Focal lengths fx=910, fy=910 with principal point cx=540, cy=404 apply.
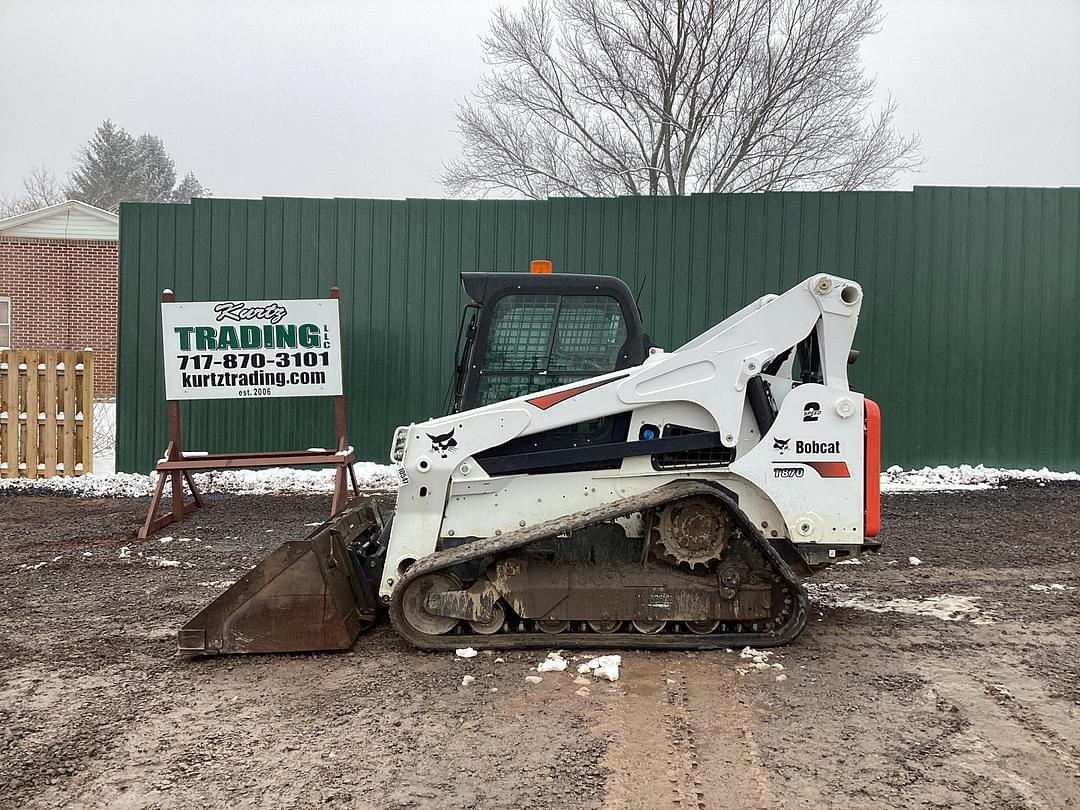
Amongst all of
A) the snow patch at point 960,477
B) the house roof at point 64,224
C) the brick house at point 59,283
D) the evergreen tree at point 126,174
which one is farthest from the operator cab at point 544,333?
the evergreen tree at point 126,174

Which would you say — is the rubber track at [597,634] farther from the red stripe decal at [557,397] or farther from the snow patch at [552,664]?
the red stripe decal at [557,397]

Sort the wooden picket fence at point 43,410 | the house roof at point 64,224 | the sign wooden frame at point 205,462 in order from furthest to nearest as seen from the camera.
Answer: the house roof at point 64,224 → the wooden picket fence at point 43,410 → the sign wooden frame at point 205,462

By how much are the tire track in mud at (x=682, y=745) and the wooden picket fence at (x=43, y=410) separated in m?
8.94

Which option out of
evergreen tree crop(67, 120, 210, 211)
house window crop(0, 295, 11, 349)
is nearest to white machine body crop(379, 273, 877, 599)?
house window crop(0, 295, 11, 349)

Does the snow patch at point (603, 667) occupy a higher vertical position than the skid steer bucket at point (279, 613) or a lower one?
lower

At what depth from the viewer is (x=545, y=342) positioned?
5.34 meters

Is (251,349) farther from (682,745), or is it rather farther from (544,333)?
(682,745)

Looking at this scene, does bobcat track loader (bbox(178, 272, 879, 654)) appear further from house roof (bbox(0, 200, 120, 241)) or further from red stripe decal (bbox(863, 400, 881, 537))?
house roof (bbox(0, 200, 120, 241))

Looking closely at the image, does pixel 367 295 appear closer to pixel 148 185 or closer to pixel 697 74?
pixel 697 74

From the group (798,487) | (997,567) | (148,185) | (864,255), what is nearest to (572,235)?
(864,255)

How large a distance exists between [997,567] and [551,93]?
77.5 feet

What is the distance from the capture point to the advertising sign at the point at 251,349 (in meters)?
9.02

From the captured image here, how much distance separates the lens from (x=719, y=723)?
3.93 m

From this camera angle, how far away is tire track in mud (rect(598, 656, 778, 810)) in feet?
10.8
